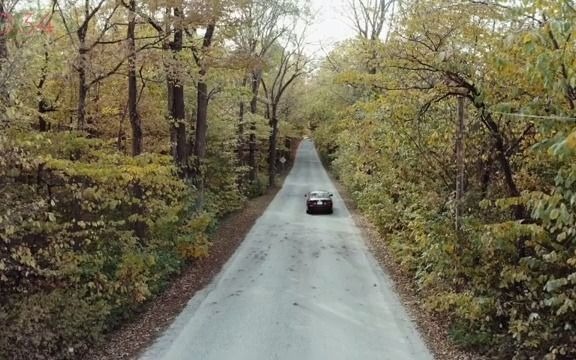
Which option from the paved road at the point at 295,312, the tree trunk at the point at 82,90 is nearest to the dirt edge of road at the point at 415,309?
the paved road at the point at 295,312

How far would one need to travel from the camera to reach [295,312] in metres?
10.6

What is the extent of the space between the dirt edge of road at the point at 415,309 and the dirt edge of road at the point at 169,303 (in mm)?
4706

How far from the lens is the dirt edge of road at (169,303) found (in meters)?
8.71

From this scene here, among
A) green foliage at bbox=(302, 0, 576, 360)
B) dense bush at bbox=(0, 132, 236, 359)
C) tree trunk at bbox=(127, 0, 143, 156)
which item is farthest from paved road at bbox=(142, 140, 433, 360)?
tree trunk at bbox=(127, 0, 143, 156)

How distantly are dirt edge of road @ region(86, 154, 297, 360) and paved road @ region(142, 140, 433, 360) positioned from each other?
26 cm

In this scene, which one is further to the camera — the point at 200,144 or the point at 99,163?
the point at 200,144

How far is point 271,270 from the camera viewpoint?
1447 cm

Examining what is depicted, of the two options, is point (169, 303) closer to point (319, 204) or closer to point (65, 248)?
point (65, 248)

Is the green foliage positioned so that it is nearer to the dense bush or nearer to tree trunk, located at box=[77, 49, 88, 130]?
the dense bush

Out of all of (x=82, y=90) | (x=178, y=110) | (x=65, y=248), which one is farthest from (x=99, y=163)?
(x=178, y=110)

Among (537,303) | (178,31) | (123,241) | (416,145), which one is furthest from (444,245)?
(178,31)

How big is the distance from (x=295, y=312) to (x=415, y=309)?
2.54 m

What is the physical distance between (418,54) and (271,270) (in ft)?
23.7

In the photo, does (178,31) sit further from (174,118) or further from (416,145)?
(416,145)
